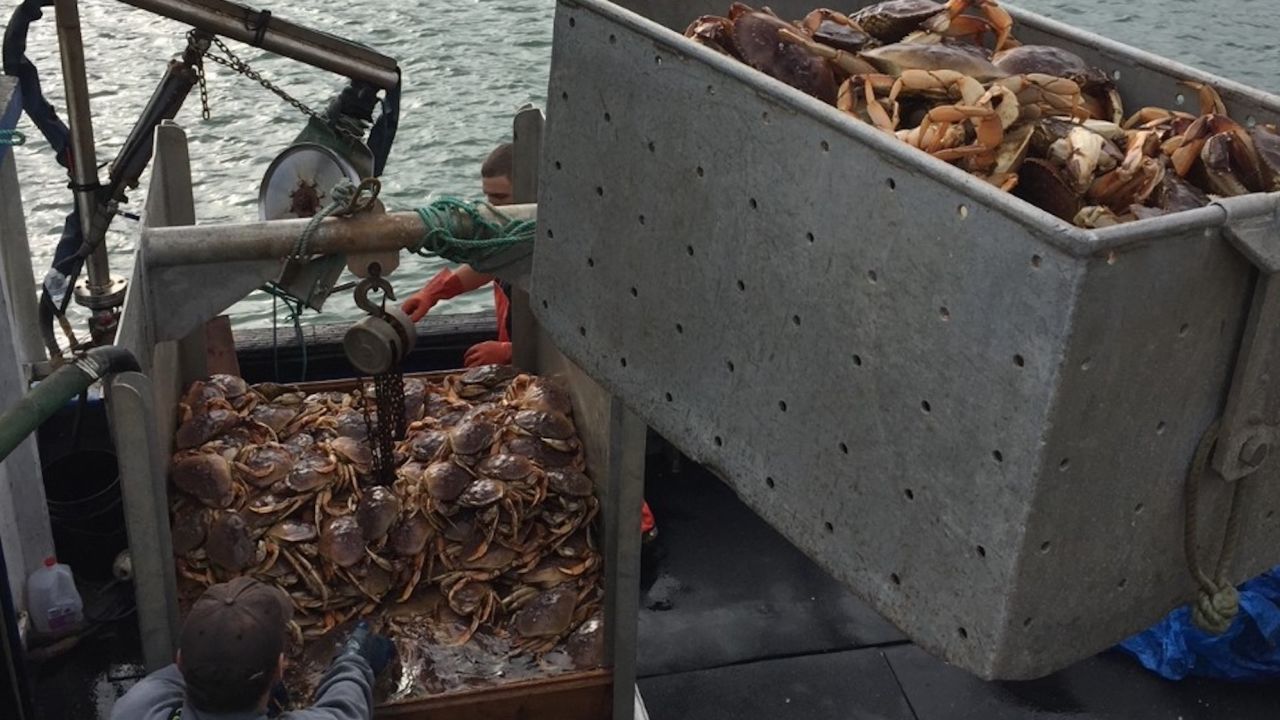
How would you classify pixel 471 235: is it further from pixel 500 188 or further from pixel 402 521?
pixel 500 188

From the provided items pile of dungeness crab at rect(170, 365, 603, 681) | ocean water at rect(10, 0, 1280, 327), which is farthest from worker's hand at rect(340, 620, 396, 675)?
ocean water at rect(10, 0, 1280, 327)

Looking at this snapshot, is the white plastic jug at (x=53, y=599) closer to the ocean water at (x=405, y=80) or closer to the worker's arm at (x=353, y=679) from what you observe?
the worker's arm at (x=353, y=679)

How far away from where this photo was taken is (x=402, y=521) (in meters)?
4.03

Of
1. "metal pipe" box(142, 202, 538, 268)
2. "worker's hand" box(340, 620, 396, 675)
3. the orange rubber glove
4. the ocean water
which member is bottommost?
the ocean water

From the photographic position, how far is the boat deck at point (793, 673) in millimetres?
4691

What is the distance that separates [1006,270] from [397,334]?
89.1 inches

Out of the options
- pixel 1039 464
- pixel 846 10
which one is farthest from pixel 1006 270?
pixel 846 10

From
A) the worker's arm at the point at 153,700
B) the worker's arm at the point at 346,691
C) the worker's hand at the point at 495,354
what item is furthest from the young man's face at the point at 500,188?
the worker's arm at the point at 153,700

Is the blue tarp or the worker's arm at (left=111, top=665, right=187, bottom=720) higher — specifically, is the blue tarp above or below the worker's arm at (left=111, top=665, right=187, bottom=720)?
below

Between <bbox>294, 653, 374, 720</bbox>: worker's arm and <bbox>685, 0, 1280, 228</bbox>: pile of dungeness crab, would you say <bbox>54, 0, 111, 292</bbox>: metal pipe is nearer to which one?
<bbox>294, 653, 374, 720</bbox>: worker's arm

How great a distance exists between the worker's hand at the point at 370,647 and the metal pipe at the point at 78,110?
1810mm

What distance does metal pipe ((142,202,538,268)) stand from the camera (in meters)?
3.20

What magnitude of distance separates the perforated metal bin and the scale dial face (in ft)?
6.26

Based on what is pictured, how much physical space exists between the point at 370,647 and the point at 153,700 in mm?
688
